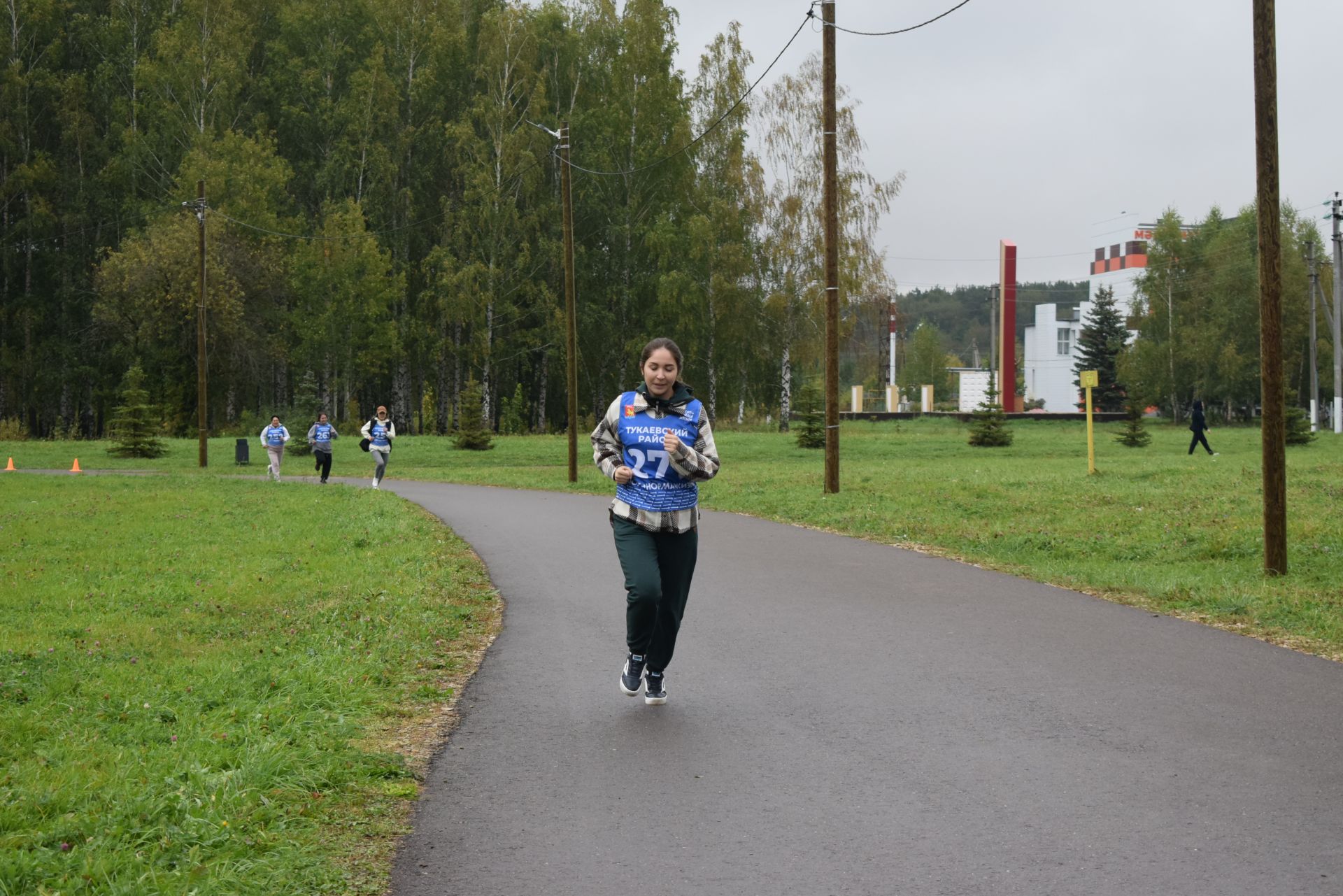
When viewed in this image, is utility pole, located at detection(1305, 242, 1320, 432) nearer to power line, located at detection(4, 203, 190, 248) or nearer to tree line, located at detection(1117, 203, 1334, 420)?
tree line, located at detection(1117, 203, 1334, 420)

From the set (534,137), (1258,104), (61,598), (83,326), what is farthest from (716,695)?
(83,326)

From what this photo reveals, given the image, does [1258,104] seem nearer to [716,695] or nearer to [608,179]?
[716,695]

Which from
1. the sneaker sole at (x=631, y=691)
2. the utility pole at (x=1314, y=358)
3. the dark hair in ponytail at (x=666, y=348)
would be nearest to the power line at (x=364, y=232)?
the utility pole at (x=1314, y=358)

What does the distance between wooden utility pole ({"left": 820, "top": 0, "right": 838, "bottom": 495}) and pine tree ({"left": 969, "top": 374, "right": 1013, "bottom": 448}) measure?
22157 millimetres

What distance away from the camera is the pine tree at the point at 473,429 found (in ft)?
136

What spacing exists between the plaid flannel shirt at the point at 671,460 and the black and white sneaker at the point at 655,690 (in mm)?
808

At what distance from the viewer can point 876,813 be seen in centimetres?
502

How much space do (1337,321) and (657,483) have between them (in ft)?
185

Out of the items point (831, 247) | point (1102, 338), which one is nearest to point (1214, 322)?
point (1102, 338)

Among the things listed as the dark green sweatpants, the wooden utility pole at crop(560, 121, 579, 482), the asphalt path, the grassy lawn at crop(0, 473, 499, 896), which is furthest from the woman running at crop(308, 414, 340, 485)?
the dark green sweatpants

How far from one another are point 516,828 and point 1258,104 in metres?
10.1

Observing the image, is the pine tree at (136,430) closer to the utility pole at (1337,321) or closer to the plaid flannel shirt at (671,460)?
the plaid flannel shirt at (671,460)

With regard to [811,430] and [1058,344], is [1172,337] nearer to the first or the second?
[811,430]

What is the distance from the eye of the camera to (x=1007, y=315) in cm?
7031
